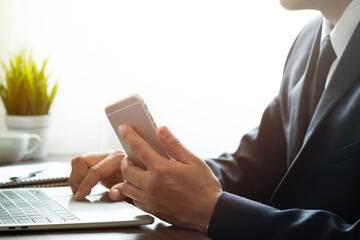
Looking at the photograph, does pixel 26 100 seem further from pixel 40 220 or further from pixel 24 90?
pixel 40 220

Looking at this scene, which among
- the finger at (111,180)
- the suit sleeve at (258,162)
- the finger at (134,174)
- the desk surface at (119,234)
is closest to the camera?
the desk surface at (119,234)

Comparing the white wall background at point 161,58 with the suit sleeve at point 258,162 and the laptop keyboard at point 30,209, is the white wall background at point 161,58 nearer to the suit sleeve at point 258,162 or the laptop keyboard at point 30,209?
the suit sleeve at point 258,162

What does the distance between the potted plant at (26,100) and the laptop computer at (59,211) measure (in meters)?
0.58

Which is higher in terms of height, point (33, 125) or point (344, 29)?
point (344, 29)

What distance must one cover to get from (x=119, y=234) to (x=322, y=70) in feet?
2.11

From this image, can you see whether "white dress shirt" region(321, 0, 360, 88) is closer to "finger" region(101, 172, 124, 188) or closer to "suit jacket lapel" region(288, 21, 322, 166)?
"suit jacket lapel" region(288, 21, 322, 166)

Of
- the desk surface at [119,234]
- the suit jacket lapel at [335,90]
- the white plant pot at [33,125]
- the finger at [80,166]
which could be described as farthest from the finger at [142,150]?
the white plant pot at [33,125]

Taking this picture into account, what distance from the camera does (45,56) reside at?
6.23 feet

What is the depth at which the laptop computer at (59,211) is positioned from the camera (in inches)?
→ 32.5

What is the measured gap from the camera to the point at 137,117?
0.88 m

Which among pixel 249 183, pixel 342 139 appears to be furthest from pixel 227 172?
pixel 342 139

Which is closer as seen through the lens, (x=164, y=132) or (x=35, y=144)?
(x=164, y=132)

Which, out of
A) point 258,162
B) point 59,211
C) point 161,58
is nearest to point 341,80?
point 258,162

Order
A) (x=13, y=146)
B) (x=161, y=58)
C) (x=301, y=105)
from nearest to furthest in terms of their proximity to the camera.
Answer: (x=301, y=105) → (x=13, y=146) → (x=161, y=58)
